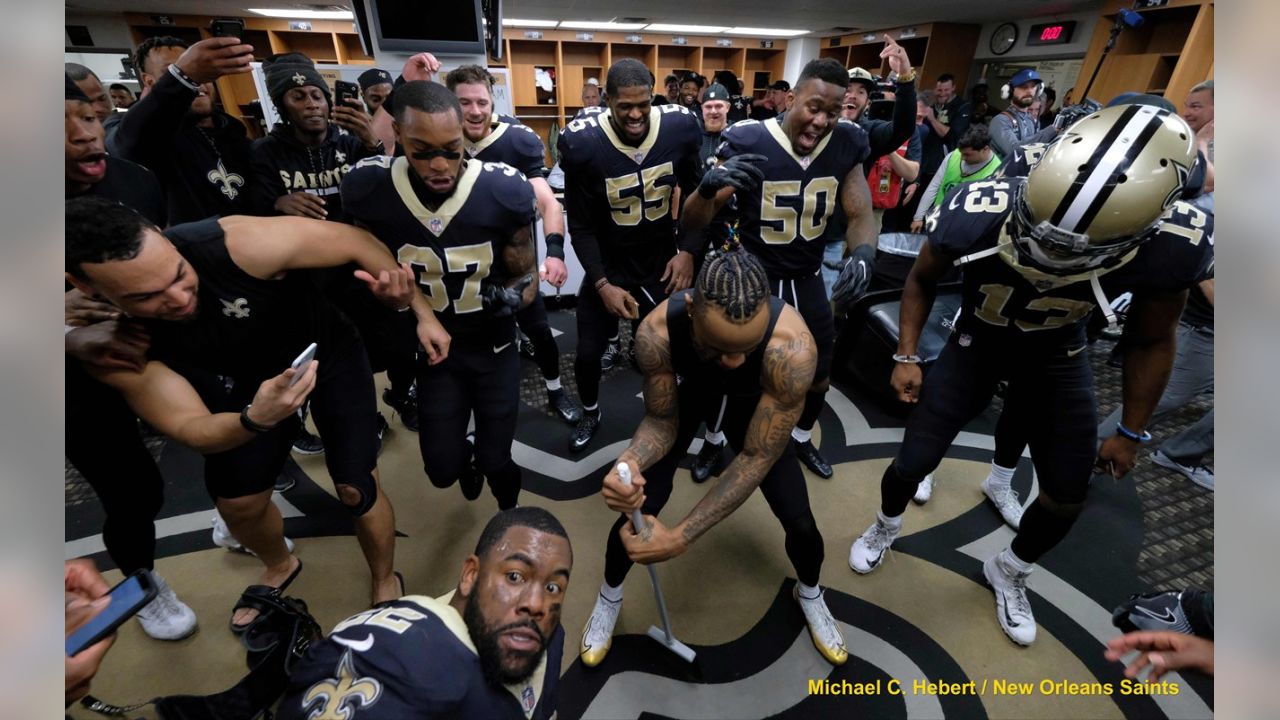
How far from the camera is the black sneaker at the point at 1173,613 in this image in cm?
145

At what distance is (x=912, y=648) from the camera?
2.20 metres

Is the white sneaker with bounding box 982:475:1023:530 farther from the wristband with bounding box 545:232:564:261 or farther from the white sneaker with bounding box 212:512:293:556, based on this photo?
the white sneaker with bounding box 212:512:293:556

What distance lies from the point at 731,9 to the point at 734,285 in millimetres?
9060

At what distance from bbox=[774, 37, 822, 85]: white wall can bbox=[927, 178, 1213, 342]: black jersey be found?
12710 mm

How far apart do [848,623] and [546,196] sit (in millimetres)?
2678

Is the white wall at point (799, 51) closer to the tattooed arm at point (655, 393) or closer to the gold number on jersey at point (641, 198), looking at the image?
the gold number on jersey at point (641, 198)

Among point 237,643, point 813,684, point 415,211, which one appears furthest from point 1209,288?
point 237,643

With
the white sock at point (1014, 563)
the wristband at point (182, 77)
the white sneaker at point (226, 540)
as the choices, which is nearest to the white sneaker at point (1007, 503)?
the white sock at point (1014, 563)

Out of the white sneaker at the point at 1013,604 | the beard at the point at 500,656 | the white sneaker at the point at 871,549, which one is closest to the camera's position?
the beard at the point at 500,656

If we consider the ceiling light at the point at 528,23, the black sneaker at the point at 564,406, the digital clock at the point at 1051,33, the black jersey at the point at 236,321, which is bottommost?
the black sneaker at the point at 564,406

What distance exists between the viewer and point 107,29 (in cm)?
849

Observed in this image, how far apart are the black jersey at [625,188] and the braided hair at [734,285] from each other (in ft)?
4.86
